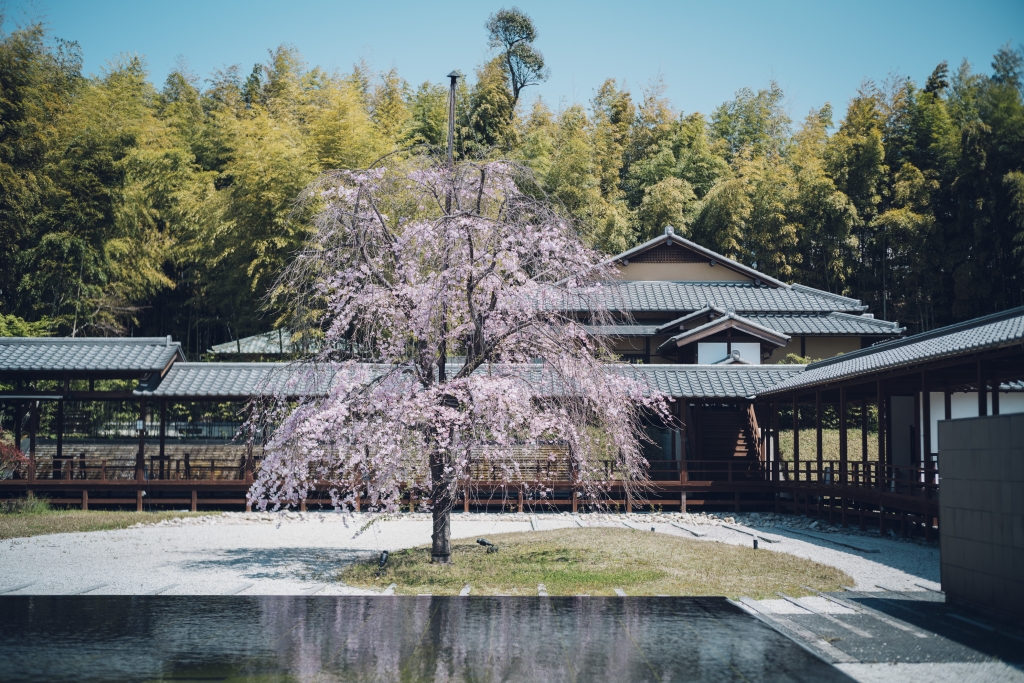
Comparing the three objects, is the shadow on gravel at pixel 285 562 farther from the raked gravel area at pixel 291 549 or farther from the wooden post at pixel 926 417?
the wooden post at pixel 926 417

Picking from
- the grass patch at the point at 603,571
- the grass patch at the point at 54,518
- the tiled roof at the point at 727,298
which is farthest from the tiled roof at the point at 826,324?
the grass patch at the point at 54,518

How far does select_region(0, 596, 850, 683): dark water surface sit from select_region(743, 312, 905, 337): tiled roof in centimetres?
1879

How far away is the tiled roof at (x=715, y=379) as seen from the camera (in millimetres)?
20203

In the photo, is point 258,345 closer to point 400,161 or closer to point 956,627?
point 400,161

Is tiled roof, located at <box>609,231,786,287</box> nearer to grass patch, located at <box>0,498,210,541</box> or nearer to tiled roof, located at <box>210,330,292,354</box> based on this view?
tiled roof, located at <box>210,330,292,354</box>

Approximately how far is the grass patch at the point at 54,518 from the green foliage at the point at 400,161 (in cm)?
553

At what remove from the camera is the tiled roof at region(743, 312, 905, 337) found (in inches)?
1057

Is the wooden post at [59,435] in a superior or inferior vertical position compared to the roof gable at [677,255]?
inferior

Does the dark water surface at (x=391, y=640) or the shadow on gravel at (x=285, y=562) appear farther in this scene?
the shadow on gravel at (x=285, y=562)

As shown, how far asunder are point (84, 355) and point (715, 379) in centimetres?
1407

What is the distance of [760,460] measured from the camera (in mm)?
21375

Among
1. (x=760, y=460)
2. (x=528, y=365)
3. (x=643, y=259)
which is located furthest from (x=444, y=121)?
(x=528, y=365)

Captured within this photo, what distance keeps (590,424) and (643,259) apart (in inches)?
749

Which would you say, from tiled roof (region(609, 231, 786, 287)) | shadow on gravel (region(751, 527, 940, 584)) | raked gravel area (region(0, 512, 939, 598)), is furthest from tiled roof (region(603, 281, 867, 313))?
shadow on gravel (region(751, 527, 940, 584))
